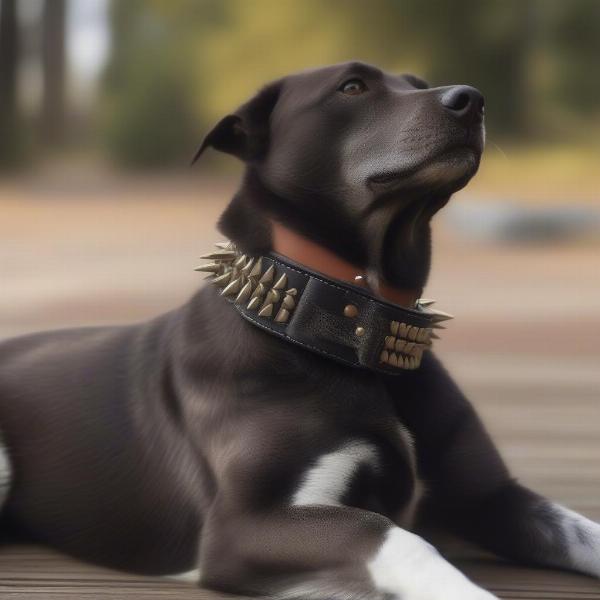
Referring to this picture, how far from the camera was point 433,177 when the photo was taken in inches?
88.2

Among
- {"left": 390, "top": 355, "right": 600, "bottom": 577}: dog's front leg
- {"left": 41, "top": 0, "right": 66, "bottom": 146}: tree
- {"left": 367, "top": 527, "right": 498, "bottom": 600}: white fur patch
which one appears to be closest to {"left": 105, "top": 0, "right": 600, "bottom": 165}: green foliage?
{"left": 41, "top": 0, "right": 66, "bottom": 146}: tree

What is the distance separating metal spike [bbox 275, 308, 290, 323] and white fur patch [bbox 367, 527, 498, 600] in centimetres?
47

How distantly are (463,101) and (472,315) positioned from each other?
4228 mm

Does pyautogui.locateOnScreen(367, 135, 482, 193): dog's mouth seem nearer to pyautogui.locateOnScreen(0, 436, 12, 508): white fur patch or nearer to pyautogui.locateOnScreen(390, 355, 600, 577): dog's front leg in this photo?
pyautogui.locateOnScreen(390, 355, 600, 577): dog's front leg

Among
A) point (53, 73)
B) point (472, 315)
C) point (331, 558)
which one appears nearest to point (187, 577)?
point (331, 558)

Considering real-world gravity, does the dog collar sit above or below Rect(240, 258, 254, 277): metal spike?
below

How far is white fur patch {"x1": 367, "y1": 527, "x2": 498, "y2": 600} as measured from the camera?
1.91 m

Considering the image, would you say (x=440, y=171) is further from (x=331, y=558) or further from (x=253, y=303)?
(x=331, y=558)

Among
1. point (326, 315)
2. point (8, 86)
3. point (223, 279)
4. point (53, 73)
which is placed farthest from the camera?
point (53, 73)

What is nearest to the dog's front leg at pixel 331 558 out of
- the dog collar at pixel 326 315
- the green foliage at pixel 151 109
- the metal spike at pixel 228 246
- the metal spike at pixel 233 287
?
the dog collar at pixel 326 315

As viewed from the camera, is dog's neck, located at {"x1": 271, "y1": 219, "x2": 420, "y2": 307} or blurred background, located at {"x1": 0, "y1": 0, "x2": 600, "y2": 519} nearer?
dog's neck, located at {"x1": 271, "y1": 219, "x2": 420, "y2": 307}

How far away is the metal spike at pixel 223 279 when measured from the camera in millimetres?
2312

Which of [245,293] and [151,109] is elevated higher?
[245,293]

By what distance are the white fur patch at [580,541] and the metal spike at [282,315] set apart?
2.33 feet
